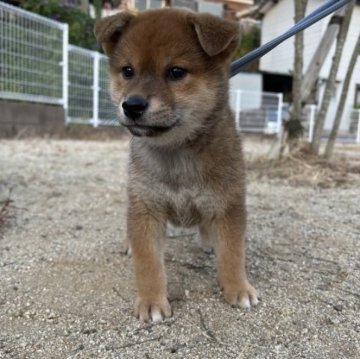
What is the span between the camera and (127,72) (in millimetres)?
2275

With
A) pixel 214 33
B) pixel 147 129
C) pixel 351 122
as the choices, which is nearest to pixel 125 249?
pixel 147 129

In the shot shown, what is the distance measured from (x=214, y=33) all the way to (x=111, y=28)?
0.51 metres

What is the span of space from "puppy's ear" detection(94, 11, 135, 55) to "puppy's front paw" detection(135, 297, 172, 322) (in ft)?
3.91

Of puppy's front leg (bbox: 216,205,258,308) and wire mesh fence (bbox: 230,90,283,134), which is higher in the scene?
wire mesh fence (bbox: 230,90,283,134)

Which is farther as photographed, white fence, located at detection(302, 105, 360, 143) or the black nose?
white fence, located at detection(302, 105, 360, 143)

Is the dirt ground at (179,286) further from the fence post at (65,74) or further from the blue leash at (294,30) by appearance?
the fence post at (65,74)

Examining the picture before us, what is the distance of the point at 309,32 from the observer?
38.5 ft

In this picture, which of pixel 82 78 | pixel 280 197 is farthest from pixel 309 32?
pixel 280 197

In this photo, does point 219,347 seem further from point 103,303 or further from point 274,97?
point 274,97

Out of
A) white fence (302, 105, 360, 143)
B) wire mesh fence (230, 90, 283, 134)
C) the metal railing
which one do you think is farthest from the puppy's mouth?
wire mesh fence (230, 90, 283, 134)

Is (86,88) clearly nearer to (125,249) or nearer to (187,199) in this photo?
(125,249)

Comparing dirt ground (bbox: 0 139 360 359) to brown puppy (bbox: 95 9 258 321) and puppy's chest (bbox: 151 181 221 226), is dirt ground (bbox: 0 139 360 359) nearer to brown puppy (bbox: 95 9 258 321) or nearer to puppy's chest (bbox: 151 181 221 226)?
brown puppy (bbox: 95 9 258 321)

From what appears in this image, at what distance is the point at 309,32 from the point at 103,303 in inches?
428

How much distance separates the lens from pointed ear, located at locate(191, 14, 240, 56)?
7.09 feet
